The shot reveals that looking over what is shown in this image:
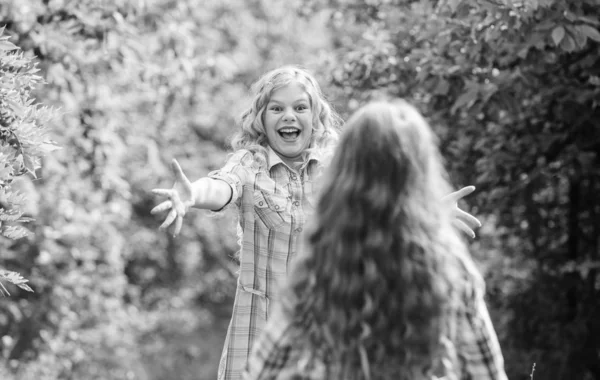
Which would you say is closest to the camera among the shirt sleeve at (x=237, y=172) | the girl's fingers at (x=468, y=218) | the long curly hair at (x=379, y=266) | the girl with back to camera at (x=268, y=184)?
the long curly hair at (x=379, y=266)

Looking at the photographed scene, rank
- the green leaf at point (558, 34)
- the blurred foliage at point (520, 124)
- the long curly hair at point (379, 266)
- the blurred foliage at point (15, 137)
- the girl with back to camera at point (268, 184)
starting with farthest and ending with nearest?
the blurred foliage at point (520, 124) < the green leaf at point (558, 34) < the blurred foliage at point (15, 137) < the girl with back to camera at point (268, 184) < the long curly hair at point (379, 266)

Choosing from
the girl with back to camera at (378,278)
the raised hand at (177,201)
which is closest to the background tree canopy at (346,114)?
the raised hand at (177,201)

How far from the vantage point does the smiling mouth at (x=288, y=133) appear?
3.14 meters

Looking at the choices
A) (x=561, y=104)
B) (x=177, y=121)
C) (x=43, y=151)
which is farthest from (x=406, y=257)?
(x=177, y=121)

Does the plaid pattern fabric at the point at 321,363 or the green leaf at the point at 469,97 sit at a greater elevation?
the green leaf at the point at 469,97

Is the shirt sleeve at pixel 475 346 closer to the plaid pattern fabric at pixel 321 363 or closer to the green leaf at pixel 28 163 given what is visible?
the plaid pattern fabric at pixel 321 363

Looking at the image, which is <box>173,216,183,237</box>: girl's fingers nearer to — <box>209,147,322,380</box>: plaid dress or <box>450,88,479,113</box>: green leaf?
<box>209,147,322,380</box>: plaid dress

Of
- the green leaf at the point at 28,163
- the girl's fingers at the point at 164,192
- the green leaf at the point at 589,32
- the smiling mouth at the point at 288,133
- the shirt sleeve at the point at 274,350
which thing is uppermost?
the green leaf at the point at 589,32

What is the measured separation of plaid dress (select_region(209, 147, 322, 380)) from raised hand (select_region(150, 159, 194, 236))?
0.42 meters

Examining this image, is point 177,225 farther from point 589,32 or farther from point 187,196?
point 589,32

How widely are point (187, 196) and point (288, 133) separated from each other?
0.73 metres

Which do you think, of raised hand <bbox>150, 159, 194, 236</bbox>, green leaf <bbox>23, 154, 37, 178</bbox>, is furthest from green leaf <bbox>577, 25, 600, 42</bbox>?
green leaf <bbox>23, 154, 37, 178</bbox>

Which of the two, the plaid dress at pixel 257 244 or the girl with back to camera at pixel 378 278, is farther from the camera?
the plaid dress at pixel 257 244

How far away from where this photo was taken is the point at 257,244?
3014 millimetres
